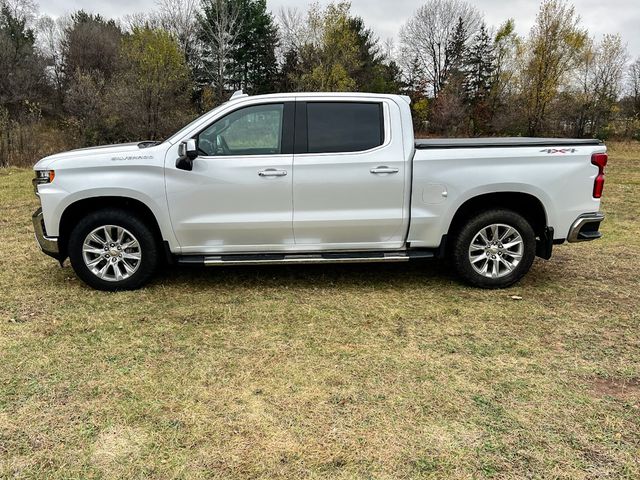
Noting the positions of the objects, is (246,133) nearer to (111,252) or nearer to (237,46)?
(111,252)

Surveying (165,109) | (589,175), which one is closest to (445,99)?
(165,109)

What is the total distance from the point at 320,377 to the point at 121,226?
2665 millimetres

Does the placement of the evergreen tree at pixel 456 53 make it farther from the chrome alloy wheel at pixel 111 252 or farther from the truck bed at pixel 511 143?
the chrome alloy wheel at pixel 111 252

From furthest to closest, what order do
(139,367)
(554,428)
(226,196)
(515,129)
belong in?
(515,129) → (226,196) → (139,367) → (554,428)

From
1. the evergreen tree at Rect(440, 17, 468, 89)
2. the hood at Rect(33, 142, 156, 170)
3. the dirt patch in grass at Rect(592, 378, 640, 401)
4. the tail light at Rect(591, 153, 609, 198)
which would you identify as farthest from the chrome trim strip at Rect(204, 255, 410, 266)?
the evergreen tree at Rect(440, 17, 468, 89)

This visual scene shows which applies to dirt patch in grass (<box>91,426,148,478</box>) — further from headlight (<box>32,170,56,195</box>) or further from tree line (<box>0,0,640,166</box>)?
tree line (<box>0,0,640,166</box>)

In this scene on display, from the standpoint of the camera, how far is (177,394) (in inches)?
120

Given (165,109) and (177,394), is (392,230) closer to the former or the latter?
(177,394)

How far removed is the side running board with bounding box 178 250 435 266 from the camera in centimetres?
473

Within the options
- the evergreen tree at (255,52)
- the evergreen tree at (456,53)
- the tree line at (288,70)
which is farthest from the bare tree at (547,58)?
the evergreen tree at (255,52)

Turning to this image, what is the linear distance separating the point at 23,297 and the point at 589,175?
5707 millimetres

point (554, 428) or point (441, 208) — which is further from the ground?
→ point (441, 208)

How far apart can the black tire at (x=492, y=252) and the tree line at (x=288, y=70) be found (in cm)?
2035

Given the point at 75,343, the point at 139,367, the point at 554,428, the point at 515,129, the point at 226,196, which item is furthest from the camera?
the point at 515,129
